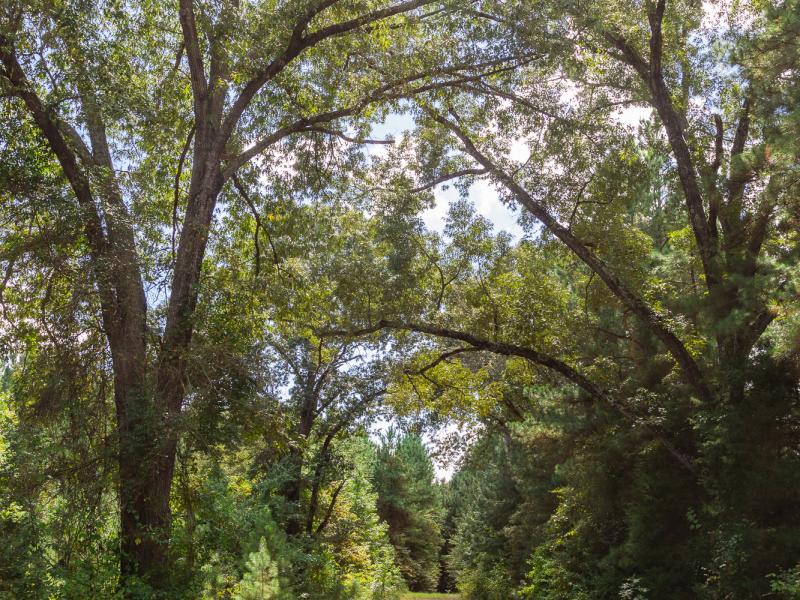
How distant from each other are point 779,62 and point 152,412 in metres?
7.91

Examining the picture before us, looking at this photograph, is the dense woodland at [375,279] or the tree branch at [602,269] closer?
the dense woodland at [375,279]

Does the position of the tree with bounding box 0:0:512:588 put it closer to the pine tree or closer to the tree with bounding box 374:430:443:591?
the pine tree

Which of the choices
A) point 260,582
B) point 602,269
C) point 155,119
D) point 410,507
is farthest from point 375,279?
point 410,507

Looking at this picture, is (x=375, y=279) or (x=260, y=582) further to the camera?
(x=375, y=279)

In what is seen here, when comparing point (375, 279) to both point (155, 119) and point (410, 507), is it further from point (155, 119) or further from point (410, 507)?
point (410, 507)

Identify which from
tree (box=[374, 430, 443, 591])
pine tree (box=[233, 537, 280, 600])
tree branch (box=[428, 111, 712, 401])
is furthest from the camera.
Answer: tree (box=[374, 430, 443, 591])

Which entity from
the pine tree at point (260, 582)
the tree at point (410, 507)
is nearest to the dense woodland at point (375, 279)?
the pine tree at point (260, 582)

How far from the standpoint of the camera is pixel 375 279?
42.5 feet

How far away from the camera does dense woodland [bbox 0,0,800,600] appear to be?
8266mm

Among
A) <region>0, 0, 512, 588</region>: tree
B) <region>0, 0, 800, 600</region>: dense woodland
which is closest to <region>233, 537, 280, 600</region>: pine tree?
<region>0, 0, 800, 600</region>: dense woodland

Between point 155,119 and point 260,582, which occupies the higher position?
point 155,119

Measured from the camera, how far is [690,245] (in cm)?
1121

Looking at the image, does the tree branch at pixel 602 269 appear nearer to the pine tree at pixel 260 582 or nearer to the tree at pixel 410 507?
the pine tree at pixel 260 582

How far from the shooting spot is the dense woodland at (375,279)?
8.27 metres
